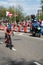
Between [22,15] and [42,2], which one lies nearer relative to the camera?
[42,2]

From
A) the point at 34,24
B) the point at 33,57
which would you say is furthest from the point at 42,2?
the point at 33,57

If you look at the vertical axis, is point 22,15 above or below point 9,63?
below

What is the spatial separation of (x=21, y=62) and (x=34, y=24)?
16.4 metres

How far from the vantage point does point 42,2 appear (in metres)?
62.0

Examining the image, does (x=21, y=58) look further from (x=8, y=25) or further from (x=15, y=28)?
(x=15, y=28)

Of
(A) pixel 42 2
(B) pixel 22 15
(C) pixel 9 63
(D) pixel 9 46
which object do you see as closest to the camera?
(C) pixel 9 63

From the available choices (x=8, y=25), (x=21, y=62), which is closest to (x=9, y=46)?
(x=8, y=25)

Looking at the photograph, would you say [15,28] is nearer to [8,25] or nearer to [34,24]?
[34,24]

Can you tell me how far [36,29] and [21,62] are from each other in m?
15.6

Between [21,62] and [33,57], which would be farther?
[33,57]

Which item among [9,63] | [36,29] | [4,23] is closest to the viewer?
[9,63]

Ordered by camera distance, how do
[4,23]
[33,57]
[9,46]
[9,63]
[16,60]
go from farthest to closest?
[4,23], [9,46], [33,57], [16,60], [9,63]

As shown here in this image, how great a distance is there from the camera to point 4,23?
60.8ft

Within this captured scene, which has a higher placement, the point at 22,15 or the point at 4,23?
the point at 4,23
